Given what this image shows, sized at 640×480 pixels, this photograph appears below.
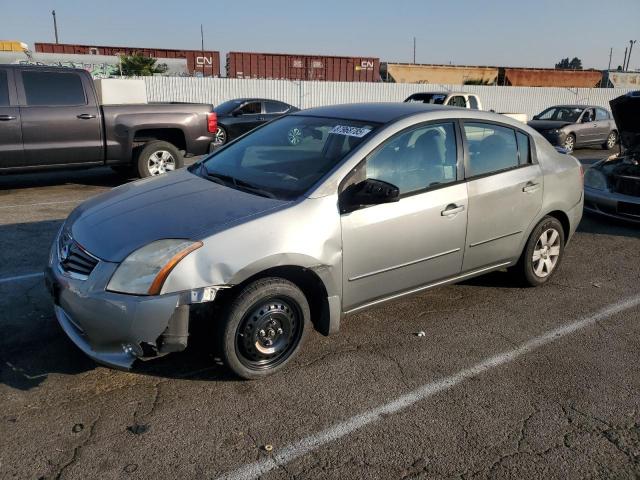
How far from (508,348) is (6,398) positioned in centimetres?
315

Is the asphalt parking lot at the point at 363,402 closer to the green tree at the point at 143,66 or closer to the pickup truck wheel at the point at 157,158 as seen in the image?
the pickup truck wheel at the point at 157,158

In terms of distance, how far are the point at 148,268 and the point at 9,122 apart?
6051 mm

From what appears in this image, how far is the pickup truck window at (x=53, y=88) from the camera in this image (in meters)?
7.72

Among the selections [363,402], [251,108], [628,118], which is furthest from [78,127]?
[251,108]

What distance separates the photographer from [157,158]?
8898mm

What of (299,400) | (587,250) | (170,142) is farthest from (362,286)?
(170,142)

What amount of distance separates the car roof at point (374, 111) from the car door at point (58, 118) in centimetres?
492


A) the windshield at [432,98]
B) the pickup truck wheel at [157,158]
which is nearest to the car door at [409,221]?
the pickup truck wheel at [157,158]

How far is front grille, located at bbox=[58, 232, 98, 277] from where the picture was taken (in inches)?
118

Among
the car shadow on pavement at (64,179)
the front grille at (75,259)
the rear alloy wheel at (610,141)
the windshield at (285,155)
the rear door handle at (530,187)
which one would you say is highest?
the windshield at (285,155)

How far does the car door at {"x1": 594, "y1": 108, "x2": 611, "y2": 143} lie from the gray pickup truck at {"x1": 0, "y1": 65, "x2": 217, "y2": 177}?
43.5ft

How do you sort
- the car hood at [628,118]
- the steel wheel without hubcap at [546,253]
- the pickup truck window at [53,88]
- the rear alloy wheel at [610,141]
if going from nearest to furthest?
the steel wheel without hubcap at [546,253], the car hood at [628,118], the pickup truck window at [53,88], the rear alloy wheel at [610,141]

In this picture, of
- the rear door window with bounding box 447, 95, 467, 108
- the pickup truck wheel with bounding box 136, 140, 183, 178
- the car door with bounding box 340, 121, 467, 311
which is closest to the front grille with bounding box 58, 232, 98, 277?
the car door with bounding box 340, 121, 467, 311

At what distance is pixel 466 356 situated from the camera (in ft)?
12.0
